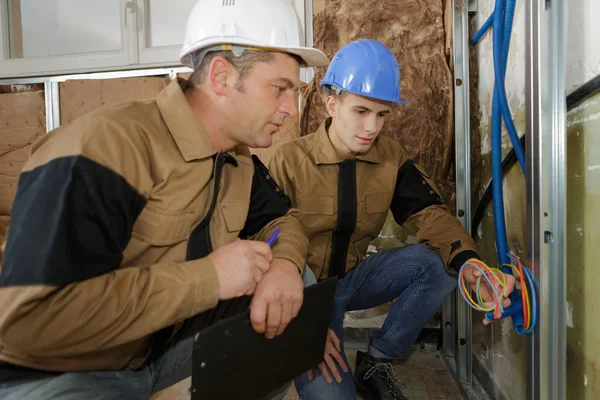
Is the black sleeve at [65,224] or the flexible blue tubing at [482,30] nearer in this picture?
the black sleeve at [65,224]

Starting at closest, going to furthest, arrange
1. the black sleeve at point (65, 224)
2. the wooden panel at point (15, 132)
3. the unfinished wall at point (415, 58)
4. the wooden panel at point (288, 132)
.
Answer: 1. the black sleeve at point (65, 224)
2. the unfinished wall at point (415, 58)
3. the wooden panel at point (288, 132)
4. the wooden panel at point (15, 132)

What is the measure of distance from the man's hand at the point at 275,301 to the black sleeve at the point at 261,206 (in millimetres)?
269

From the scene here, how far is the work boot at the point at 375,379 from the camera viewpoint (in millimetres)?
1402

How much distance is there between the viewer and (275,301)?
33.3 inches

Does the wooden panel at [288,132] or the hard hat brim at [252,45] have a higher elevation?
the hard hat brim at [252,45]

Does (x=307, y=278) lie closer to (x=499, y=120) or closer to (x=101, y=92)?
(x=499, y=120)

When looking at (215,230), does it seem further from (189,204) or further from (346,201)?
(346,201)

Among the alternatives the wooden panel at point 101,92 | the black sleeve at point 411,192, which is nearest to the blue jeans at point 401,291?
the black sleeve at point 411,192

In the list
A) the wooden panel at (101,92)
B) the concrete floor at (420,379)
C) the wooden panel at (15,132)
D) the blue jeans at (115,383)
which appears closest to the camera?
the blue jeans at (115,383)

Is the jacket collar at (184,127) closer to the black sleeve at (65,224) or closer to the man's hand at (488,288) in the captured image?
the black sleeve at (65,224)

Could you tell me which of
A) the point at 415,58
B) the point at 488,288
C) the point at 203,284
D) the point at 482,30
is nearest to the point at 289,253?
the point at 203,284

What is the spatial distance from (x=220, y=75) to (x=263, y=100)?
11cm

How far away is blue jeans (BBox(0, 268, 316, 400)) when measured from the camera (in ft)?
2.41

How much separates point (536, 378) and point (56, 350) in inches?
36.8
